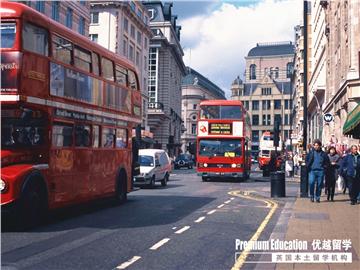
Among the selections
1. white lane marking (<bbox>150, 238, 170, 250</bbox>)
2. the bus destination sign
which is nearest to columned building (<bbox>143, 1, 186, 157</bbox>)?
the bus destination sign

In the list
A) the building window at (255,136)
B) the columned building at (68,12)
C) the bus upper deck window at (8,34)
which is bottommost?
the bus upper deck window at (8,34)

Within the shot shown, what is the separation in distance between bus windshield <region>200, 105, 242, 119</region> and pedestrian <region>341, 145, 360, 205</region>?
12.6 meters

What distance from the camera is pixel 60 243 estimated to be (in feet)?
30.3

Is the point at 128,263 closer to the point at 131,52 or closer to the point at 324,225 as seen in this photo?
the point at 324,225

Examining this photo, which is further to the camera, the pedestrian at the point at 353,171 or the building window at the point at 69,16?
the building window at the point at 69,16

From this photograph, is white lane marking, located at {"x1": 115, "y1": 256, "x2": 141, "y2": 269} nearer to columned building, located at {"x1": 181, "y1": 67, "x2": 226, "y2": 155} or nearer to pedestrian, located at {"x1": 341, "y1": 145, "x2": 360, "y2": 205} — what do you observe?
pedestrian, located at {"x1": 341, "y1": 145, "x2": 360, "y2": 205}

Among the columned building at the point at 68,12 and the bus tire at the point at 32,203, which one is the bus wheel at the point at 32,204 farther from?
the columned building at the point at 68,12

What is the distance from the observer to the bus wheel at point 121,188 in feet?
54.2

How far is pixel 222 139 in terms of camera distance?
96.7ft

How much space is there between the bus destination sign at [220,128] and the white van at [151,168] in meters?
4.05

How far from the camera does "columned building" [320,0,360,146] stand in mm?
28859

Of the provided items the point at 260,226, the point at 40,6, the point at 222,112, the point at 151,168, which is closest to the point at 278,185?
the point at 151,168

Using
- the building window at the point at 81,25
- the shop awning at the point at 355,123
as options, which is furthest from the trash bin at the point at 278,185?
the building window at the point at 81,25

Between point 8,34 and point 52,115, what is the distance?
2.06 metres
